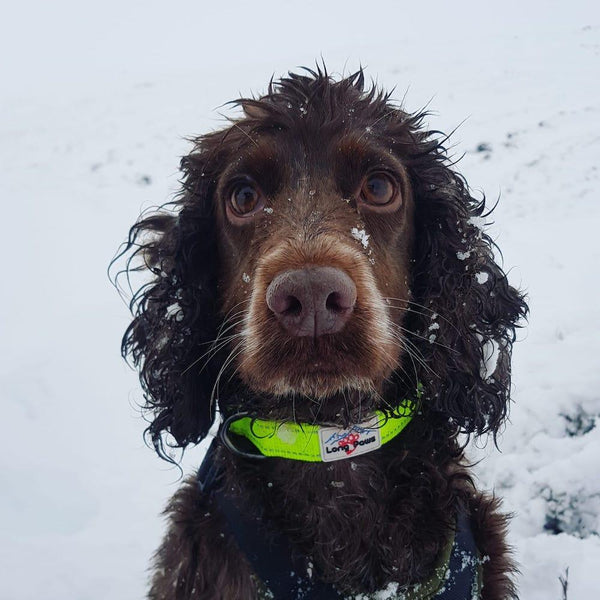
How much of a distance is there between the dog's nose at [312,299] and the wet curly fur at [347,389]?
0.25 metres

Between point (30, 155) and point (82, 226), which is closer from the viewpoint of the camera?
point (82, 226)

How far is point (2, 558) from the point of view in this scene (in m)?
4.02

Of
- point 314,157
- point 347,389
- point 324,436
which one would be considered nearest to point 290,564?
point 324,436

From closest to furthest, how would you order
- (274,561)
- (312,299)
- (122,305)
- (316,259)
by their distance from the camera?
(312,299)
(316,259)
(274,561)
(122,305)

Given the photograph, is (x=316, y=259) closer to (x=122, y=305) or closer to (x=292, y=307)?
(x=292, y=307)

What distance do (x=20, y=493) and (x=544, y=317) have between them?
439 centimetres

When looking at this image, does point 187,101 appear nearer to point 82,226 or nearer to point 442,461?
point 82,226

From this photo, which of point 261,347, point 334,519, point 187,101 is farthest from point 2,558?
point 187,101

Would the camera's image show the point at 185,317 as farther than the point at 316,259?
Yes

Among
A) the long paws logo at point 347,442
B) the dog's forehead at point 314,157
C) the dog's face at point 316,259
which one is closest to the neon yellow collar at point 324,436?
the long paws logo at point 347,442

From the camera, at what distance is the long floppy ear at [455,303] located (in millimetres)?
2629

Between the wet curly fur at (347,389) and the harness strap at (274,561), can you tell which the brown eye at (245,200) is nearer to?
the wet curly fur at (347,389)

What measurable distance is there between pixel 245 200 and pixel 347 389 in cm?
92

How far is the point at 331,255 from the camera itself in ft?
7.00
